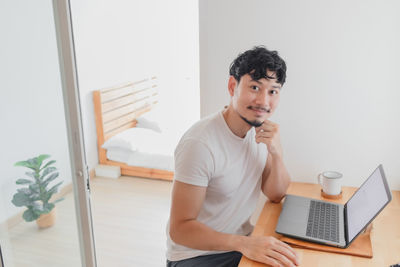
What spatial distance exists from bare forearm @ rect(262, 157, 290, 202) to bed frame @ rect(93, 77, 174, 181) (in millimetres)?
2214

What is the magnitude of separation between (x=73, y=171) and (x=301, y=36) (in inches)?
50.5

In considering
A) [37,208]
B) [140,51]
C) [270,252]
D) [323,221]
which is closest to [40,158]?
[37,208]

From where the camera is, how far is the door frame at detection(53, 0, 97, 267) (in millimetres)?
1653

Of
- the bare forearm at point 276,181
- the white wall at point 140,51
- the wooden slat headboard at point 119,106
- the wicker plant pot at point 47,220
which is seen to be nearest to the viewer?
the bare forearm at point 276,181

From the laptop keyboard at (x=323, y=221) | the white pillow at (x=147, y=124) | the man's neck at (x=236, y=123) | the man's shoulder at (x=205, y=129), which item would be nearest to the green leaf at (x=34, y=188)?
the man's shoulder at (x=205, y=129)

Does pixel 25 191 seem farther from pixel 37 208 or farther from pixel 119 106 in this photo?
pixel 119 106

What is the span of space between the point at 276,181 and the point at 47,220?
1.18m

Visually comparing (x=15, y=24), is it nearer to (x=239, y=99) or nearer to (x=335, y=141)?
(x=239, y=99)

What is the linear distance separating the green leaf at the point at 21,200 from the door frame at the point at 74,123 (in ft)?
0.72

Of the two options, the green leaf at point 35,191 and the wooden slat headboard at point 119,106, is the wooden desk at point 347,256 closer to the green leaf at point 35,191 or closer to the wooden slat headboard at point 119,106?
the green leaf at point 35,191

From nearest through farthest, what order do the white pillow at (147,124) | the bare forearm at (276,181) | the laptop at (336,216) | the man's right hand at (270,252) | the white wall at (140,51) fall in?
1. the man's right hand at (270,252)
2. the laptop at (336,216)
3. the bare forearm at (276,181)
4. the white wall at (140,51)
5. the white pillow at (147,124)

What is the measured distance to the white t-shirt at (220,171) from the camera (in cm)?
135

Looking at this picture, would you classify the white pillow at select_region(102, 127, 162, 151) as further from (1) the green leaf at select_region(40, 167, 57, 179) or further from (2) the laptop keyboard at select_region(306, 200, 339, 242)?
(2) the laptop keyboard at select_region(306, 200, 339, 242)

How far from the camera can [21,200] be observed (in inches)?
70.1
